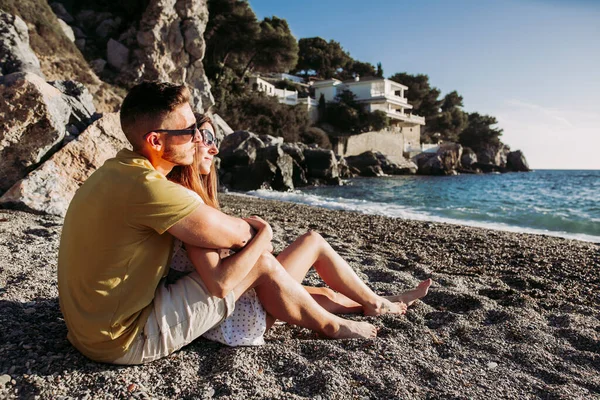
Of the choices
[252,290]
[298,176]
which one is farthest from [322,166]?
[252,290]

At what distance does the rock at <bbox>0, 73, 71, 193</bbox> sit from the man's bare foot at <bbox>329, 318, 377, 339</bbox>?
18.3 ft

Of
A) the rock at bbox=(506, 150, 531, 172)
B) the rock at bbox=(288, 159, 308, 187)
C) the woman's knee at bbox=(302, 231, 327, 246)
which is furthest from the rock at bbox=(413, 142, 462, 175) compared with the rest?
the woman's knee at bbox=(302, 231, 327, 246)

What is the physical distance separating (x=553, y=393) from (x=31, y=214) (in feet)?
19.9

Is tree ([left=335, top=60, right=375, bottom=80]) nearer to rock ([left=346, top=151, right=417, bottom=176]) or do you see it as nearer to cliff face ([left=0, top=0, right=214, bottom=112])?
rock ([left=346, top=151, right=417, bottom=176])

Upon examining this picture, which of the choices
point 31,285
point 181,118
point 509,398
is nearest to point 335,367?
point 509,398

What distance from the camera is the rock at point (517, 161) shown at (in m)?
62.8

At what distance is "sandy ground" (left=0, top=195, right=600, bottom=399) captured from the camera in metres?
2.11

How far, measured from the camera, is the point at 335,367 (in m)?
2.33

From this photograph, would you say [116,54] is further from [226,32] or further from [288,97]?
[288,97]

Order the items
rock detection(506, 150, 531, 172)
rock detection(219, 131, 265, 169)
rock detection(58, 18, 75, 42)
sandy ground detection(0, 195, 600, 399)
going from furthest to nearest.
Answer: rock detection(506, 150, 531, 172)
rock detection(58, 18, 75, 42)
rock detection(219, 131, 265, 169)
sandy ground detection(0, 195, 600, 399)

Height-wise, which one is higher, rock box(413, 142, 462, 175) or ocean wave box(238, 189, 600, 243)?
rock box(413, 142, 462, 175)

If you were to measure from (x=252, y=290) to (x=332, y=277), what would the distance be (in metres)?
0.77

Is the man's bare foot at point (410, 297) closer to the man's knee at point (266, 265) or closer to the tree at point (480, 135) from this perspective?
the man's knee at point (266, 265)

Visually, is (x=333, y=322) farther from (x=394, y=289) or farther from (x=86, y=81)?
(x=86, y=81)
